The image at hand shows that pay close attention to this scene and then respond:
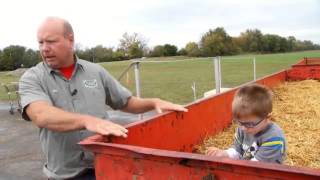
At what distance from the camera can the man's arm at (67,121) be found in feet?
8.78

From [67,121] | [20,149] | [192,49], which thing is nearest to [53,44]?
[67,121]

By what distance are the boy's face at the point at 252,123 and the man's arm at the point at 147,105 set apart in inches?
37.6

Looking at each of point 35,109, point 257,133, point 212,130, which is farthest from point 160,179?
point 212,130

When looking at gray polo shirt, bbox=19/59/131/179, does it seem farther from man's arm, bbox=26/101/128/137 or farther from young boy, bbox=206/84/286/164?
young boy, bbox=206/84/286/164

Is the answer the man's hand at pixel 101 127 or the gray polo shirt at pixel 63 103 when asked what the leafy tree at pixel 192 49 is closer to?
the gray polo shirt at pixel 63 103

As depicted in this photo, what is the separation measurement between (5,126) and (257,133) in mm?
10308

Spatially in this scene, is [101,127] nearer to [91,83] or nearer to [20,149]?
[91,83]

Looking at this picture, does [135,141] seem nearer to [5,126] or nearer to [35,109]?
[35,109]

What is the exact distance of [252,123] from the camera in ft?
9.05

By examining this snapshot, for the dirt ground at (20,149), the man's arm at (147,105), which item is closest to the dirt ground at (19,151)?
the dirt ground at (20,149)

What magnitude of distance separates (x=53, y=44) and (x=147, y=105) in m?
0.94

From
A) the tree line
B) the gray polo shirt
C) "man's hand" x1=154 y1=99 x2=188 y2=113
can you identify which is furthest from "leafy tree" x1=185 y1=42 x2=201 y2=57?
the gray polo shirt

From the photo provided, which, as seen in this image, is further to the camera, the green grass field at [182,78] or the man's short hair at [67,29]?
the green grass field at [182,78]

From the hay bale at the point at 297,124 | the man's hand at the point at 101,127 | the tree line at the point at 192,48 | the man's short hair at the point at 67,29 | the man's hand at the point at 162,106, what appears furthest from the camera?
the tree line at the point at 192,48
